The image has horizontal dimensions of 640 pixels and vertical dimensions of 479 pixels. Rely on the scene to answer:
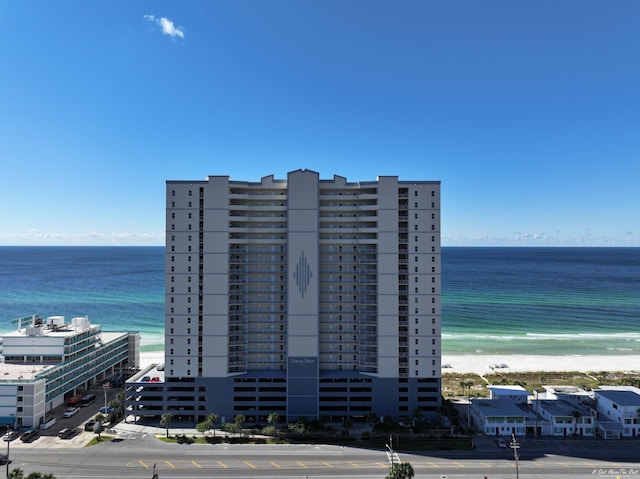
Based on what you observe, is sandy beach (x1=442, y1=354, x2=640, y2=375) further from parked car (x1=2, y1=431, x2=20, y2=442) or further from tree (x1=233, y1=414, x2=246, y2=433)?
parked car (x1=2, y1=431, x2=20, y2=442)

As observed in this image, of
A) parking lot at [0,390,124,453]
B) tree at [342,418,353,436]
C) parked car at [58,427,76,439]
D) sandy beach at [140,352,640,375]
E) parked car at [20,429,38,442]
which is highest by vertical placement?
tree at [342,418,353,436]

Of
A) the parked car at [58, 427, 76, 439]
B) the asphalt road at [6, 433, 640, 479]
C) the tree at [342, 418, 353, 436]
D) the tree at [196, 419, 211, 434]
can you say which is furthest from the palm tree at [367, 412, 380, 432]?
the parked car at [58, 427, 76, 439]

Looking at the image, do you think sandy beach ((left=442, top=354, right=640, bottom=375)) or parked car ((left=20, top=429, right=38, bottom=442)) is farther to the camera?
sandy beach ((left=442, top=354, right=640, bottom=375))

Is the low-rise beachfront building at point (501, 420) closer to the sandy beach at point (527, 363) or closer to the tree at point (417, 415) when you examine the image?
the tree at point (417, 415)

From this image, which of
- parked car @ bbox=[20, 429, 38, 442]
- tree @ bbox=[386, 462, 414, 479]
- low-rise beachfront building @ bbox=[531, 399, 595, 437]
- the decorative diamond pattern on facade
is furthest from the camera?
the decorative diamond pattern on facade

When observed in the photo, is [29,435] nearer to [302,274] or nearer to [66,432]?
[66,432]

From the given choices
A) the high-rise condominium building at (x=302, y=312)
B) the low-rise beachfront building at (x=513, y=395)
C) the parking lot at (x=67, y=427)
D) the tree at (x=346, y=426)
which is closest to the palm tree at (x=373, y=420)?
the tree at (x=346, y=426)

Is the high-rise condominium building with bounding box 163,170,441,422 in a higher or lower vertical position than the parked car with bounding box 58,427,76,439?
higher

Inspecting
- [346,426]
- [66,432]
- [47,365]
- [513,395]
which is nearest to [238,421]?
Answer: [346,426]
